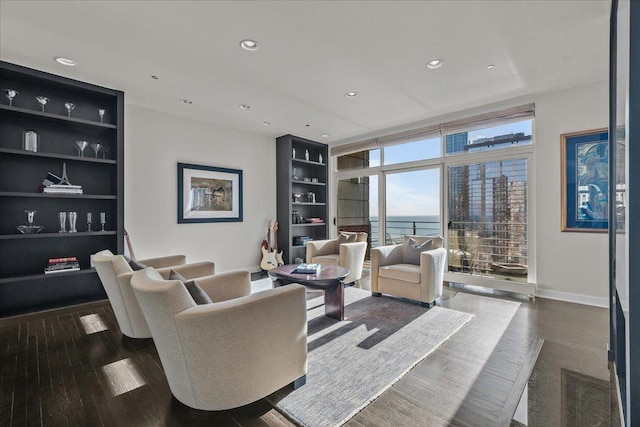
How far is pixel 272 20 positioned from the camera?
7.73ft

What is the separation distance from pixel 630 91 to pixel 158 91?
4.27 metres

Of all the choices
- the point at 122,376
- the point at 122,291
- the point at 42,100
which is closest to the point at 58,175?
the point at 42,100

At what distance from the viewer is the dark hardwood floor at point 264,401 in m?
1.64

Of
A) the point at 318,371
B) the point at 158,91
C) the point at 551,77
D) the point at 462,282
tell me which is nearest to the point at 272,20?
the point at 158,91

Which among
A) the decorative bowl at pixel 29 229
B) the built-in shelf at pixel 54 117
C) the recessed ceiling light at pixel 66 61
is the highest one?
the recessed ceiling light at pixel 66 61

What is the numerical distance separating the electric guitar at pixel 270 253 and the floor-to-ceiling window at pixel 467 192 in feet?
6.28

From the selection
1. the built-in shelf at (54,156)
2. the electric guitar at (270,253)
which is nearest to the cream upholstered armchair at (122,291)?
the built-in shelf at (54,156)

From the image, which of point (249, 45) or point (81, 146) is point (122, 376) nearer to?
point (249, 45)

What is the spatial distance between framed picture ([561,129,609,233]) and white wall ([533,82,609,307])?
0.07 meters

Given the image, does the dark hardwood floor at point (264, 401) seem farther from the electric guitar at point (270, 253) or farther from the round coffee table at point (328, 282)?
the electric guitar at point (270, 253)

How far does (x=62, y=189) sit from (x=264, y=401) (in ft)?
11.2

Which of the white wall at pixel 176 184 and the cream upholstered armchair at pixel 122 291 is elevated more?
the white wall at pixel 176 184

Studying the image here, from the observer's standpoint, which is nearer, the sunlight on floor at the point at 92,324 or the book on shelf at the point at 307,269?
the sunlight on floor at the point at 92,324

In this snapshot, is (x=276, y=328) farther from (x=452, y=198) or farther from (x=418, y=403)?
(x=452, y=198)
